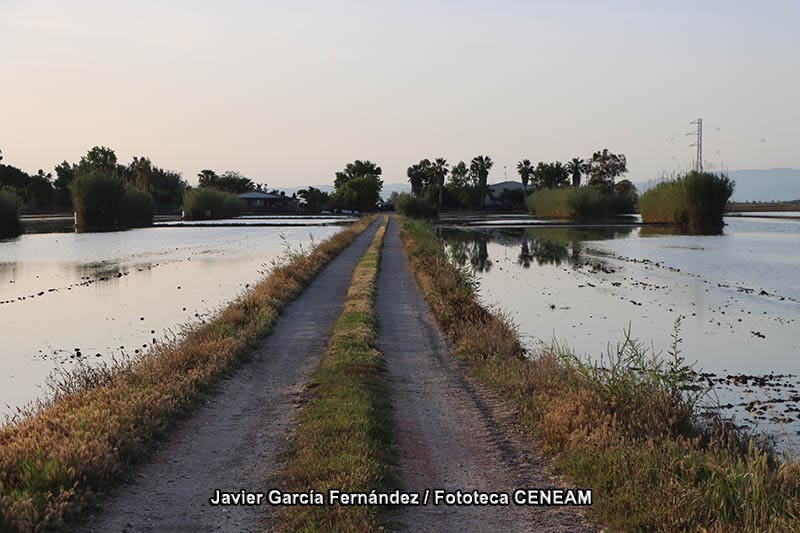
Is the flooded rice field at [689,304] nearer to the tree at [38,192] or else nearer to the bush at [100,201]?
the bush at [100,201]

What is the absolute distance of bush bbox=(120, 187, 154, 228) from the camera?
7644 centimetres

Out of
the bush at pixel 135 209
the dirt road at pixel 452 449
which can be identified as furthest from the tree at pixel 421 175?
the dirt road at pixel 452 449

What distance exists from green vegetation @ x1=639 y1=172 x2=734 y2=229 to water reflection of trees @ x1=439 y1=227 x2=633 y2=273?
34.8 ft

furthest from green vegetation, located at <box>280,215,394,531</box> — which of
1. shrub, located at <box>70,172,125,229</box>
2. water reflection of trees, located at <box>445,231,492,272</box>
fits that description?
shrub, located at <box>70,172,125,229</box>

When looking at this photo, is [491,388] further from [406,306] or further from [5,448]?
[406,306]

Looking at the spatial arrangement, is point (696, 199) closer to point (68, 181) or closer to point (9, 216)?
point (9, 216)

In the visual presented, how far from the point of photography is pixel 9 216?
5975 cm

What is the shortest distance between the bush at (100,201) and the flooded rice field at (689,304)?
43.7 m

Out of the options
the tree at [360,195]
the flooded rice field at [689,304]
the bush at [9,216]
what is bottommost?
the flooded rice field at [689,304]

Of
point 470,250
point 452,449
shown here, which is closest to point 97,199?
point 470,250

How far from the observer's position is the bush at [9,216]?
2343 inches

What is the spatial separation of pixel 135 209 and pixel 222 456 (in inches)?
2982

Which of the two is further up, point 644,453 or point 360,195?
point 360,195

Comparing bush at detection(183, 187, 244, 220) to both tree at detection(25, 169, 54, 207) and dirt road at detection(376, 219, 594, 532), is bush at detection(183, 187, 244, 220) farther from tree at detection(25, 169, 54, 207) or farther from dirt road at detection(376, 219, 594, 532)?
dirt road at detection(376, 219, 594, 532)
